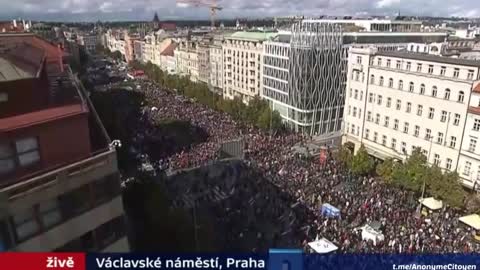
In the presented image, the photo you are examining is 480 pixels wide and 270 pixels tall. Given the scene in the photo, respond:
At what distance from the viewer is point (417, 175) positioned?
1283 inches

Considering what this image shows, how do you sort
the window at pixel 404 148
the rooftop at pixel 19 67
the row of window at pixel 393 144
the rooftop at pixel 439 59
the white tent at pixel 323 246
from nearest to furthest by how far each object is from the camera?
1. the rooftop at pixel 19 67
2. the white tent at pixel 323 246
3. the rooftop at pixel 439 59
4. the row of window at pixel 393 144
5. the window at pixel 404 148

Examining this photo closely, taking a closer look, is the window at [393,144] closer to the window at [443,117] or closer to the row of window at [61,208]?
the window at [443,117]

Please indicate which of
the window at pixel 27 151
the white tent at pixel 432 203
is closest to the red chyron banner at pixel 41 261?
the window at pixel 27 151

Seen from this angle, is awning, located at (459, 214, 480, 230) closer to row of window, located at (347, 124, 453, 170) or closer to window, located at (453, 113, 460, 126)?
row of window, located at (347, 124, 453, 170)

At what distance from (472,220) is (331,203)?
30.6 feet

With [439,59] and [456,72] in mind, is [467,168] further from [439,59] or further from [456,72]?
[439,59]

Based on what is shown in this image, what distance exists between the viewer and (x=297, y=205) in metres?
30.9

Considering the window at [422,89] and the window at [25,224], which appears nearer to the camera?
the window at [25,224]

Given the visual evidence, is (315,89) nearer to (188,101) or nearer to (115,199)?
(188,101)

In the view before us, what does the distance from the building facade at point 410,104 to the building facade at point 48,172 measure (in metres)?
32.1

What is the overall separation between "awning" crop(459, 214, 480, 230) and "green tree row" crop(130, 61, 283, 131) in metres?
31.3

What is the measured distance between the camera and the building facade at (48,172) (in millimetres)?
8734

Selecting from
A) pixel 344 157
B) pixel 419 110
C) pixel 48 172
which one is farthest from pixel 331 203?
pixel 48 172

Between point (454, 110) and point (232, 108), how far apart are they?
1364 inches
